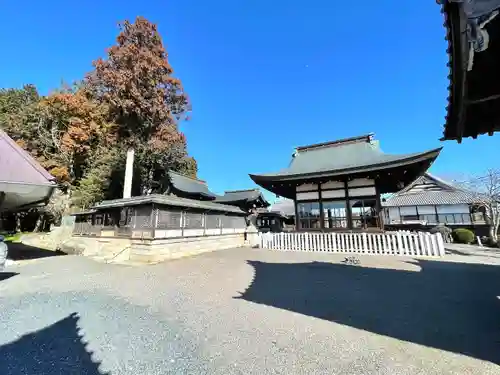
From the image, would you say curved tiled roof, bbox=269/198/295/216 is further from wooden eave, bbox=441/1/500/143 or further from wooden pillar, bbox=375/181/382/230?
wooden eave, bbox=441/1/500/143

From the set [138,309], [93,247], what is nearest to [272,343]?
[138,309]

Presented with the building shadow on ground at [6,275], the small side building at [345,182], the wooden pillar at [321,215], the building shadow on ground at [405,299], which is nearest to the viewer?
the building shadow on ground at [405,299]

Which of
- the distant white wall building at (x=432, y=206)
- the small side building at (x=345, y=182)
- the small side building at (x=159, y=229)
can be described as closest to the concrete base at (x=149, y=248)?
the small side building at (x=159, y=229)

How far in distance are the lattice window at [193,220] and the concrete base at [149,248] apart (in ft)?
2.12

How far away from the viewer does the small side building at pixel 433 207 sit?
65.8 ft

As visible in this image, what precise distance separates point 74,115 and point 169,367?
2841cm

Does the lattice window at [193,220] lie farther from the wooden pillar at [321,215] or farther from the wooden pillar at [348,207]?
the wooden pillar at [348,207]

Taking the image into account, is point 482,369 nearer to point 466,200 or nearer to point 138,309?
point 138,309

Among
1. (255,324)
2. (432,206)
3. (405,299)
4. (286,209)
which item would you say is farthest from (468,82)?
(286,209)

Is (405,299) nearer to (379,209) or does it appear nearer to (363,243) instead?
(363,243)

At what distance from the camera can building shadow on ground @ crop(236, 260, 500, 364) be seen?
296cm

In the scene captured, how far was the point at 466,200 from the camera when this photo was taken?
20266mm

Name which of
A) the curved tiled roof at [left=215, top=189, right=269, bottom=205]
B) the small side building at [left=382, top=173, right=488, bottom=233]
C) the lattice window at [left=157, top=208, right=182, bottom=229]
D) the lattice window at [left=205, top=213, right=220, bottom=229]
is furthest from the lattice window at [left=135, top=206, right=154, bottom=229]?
the small side building at [left=382, top=173, right=488, bottom=233]

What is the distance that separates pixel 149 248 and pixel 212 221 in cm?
505
